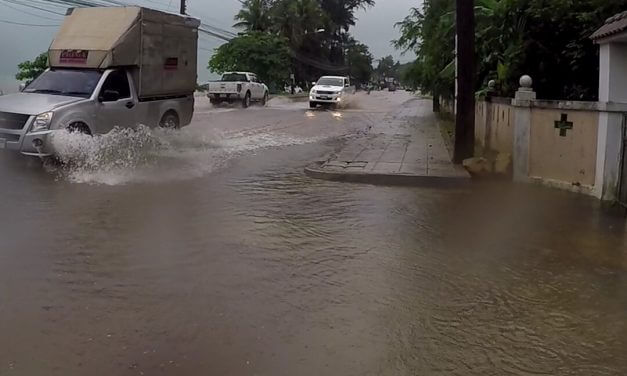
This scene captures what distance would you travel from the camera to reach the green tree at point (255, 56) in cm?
5312

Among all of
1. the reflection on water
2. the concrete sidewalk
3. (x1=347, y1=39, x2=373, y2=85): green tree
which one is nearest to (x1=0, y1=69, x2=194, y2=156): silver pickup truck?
the reflection on water

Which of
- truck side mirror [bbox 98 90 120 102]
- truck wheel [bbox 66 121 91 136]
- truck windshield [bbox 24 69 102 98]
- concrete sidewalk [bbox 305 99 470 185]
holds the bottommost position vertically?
concrete sidewalk [bbox 305 99 470 185]

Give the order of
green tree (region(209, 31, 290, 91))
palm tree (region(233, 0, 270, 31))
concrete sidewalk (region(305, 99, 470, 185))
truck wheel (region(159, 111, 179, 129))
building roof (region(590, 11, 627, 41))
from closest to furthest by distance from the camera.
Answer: building roof (region(590, 11, 627, 41)) < concrete sidewalk (region(305, 99, 470, 185)) < truck wheel (region(159, 111, 179, 129)) < green tree (region(209, 31, 290, 91)) < palm tree (region(233, 0, 270, 31))

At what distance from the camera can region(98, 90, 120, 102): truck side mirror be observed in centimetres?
1234

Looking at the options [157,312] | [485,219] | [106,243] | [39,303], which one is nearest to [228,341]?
[157,312]

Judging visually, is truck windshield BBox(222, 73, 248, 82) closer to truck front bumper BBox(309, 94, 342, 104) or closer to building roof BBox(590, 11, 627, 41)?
truck front bumper BBox(309, 94, 342, 104)

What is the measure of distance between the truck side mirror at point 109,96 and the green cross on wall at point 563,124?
789 cm

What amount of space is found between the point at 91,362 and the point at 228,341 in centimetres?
88

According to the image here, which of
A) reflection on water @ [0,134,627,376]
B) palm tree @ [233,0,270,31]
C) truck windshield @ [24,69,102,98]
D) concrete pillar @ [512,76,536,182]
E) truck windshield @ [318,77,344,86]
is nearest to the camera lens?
reflection on water @ [0,134,627,376]

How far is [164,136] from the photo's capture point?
14.6 meters

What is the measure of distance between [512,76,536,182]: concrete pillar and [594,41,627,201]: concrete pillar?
1.53 meters

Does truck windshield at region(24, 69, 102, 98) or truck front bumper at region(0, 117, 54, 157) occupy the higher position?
truck windshield at region(24, 69, 102, 98)

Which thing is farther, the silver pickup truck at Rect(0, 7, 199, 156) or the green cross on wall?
the silver pickup truck at Rect(0, 7, 199, 156)

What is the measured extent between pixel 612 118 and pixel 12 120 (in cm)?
923
